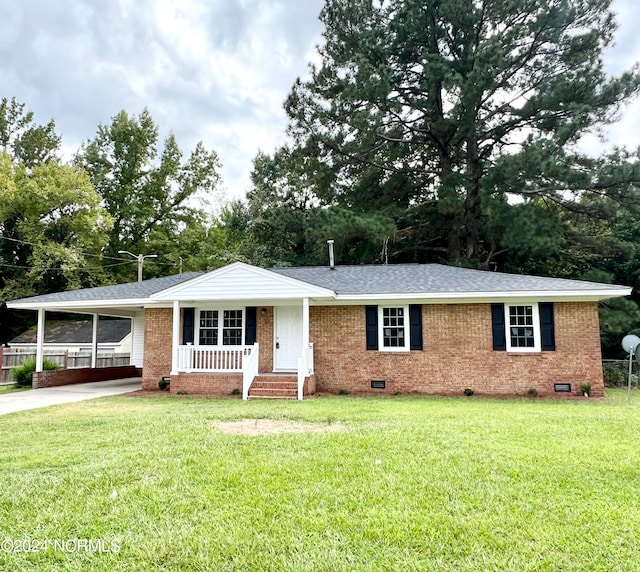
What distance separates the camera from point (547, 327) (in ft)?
40.2

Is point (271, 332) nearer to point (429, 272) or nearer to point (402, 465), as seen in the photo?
point (429, 272)

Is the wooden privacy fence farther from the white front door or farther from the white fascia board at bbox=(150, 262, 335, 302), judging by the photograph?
the white front door

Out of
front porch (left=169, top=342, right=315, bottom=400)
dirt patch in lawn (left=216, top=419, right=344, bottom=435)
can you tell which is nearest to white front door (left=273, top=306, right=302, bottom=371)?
front porch (left=169, top=342, right=315, bottom=400)

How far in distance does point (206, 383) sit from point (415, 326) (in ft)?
19.5

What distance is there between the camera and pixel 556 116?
19.4 m

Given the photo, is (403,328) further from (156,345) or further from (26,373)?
(26,373)

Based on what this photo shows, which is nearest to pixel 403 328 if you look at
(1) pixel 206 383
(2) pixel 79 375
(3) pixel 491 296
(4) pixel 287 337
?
(3) pixel 491 296

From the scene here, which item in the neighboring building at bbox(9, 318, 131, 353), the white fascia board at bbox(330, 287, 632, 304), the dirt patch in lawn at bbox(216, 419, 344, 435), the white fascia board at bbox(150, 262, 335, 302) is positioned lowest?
the dirt patch in lawn at bbox(216, 419, 344, 435)

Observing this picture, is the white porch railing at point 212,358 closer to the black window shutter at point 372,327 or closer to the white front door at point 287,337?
the white front door at point 287,337

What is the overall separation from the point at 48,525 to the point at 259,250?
22696 millimetres

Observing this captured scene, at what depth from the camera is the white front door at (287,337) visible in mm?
13508

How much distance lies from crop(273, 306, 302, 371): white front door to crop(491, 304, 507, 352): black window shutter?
5398 millimetres

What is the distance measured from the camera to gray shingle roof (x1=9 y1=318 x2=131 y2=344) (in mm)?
24219

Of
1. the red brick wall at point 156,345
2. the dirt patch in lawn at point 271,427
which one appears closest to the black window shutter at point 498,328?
the dirt patch in lawn at point 271,427
